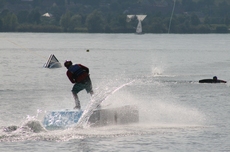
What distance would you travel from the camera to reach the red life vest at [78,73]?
1276 inches

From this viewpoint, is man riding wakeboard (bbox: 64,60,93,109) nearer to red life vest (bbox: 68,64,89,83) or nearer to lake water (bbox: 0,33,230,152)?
red life vest (bbox: 68,64,89,83)

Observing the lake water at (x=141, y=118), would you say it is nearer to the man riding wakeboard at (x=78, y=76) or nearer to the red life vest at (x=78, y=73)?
the man riding wakeboard at (x=78, y=76)

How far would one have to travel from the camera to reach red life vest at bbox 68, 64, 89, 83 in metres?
32.4

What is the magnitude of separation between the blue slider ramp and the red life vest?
68.7 inches

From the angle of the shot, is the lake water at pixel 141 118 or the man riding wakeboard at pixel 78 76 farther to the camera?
the man riding wakeboard at pixel 78 76

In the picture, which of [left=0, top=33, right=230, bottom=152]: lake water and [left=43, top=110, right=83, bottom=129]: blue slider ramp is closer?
[left=0, top=33, right=230, bottom=152]: lake water

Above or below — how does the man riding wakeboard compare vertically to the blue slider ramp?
above

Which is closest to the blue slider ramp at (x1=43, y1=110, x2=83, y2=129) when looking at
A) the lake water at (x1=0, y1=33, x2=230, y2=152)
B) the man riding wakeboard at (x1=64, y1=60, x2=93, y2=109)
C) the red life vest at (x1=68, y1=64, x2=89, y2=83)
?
the lake water at (x1=0, y1=33, x2=230, y2=152)

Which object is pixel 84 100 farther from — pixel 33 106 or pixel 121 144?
pixel 121 144

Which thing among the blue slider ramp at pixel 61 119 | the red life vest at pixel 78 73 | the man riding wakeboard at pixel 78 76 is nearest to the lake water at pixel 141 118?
the blue slider ramp at pixel 61 119

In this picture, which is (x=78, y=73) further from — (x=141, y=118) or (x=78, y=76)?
(x=141, y=118)

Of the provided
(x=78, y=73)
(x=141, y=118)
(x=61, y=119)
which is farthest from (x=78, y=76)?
(x=141, y=118)

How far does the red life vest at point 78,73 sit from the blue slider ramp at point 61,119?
1.74 metres

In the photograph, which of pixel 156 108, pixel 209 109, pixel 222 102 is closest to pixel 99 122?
pixel 156 108
